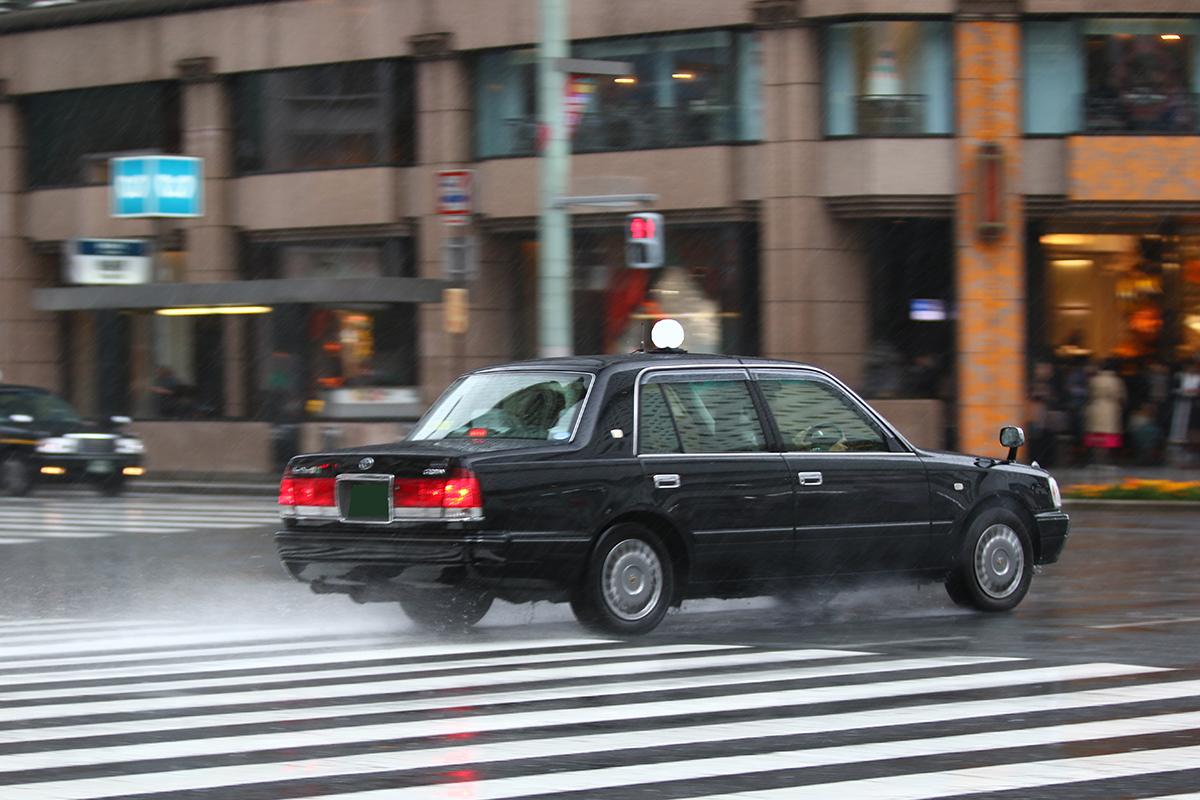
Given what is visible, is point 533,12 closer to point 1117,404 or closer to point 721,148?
point 721,148

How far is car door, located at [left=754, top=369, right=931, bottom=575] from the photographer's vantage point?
1123 cm

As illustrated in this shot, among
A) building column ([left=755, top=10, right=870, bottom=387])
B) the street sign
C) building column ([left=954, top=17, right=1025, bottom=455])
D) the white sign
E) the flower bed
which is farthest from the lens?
the white sign

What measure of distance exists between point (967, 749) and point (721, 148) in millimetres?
23276

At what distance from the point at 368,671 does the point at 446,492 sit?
1115mm

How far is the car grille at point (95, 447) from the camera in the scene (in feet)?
91.1

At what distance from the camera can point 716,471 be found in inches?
431

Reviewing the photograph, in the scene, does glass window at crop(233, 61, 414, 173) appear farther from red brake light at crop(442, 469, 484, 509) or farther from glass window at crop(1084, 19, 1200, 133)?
red brake light at crop(442, 469, 484, 509)

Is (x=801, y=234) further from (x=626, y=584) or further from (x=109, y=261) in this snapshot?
(x=626, y=584)

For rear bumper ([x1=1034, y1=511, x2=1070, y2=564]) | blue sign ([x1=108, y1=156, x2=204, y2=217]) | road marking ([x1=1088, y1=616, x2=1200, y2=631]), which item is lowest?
road marking ([x1=1088, y1=616, x2=1200, y2=631])

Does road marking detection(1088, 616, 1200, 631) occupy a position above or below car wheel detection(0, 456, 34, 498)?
above

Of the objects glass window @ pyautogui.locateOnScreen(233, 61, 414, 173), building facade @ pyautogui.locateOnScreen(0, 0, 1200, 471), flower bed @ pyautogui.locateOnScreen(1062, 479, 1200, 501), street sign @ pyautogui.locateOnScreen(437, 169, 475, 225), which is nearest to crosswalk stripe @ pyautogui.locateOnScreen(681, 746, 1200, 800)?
street sign @ pyautogui.locateOnScreen(437, 169, 475, 225)

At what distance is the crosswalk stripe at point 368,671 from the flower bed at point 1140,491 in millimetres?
14143

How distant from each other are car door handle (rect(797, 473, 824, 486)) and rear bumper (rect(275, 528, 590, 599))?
1439mm

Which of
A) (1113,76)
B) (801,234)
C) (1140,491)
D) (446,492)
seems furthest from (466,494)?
(1113,76)
